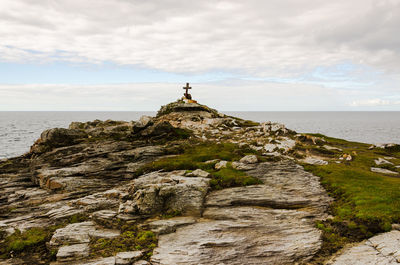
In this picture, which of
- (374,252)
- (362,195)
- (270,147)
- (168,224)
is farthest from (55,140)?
(374,252)

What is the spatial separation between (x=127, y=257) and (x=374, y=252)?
13826mm

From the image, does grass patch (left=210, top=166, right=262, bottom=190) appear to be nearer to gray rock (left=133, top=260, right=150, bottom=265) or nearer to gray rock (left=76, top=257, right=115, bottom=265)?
gray rock (left=133, top=260, right=150, bottom=265)

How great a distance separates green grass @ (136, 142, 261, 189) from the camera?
2333 cm

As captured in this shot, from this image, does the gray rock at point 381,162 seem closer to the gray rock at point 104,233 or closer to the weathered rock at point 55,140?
the gray rock at point 104,233

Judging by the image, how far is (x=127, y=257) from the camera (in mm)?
14352

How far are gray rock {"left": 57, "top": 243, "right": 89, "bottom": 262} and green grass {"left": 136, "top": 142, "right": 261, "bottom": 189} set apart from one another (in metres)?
11.2

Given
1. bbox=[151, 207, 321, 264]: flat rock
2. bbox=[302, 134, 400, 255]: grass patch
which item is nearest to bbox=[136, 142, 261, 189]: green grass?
bbox=[151, 207, 321, 264]: flat rock

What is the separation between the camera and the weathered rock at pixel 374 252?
13562 mm

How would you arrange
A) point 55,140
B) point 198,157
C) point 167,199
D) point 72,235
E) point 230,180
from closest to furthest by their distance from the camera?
point 72,235 → point 167,199 → point 230,180 → point 198,157 → point 55,140

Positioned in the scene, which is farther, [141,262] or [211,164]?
[211,164]

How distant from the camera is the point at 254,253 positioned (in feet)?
48.3

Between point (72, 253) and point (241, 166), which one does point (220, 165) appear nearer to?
point (241, 166)

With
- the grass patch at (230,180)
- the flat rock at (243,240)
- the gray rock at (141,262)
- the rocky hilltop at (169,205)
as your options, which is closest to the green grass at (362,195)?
the rocky hilltop at (169,205)

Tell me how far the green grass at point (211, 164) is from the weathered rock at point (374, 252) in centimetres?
950
